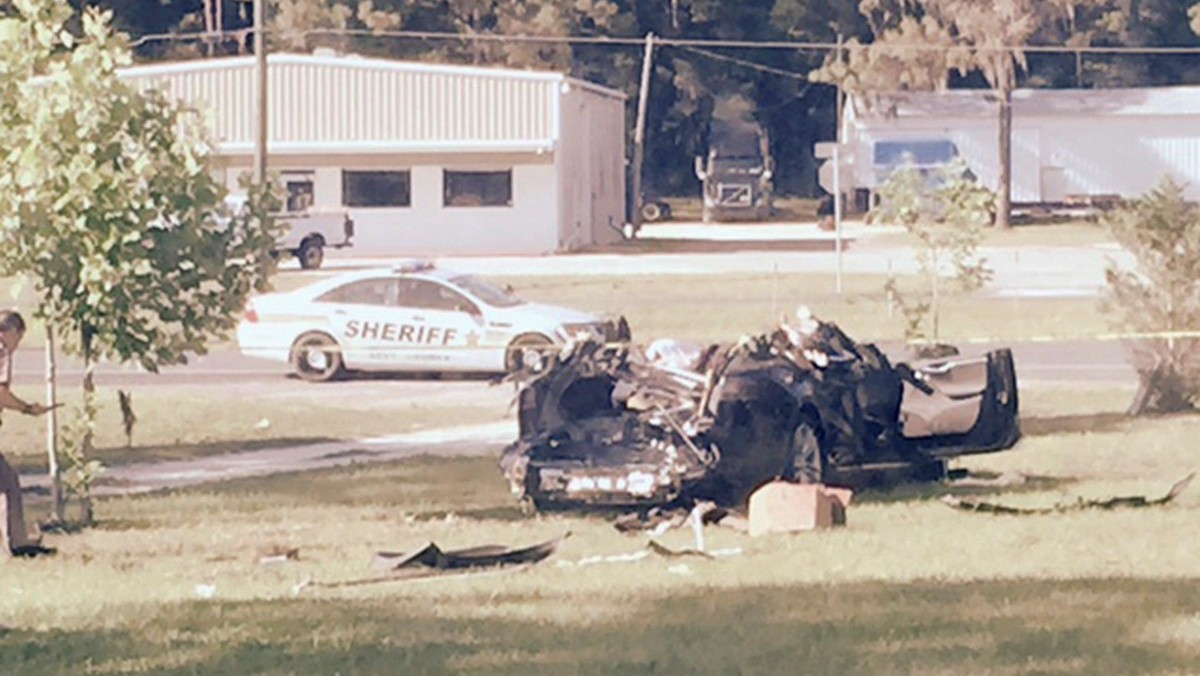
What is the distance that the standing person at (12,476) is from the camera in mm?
12828

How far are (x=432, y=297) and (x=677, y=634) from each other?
19489 mm

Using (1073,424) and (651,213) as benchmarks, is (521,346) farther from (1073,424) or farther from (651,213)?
(651,213)

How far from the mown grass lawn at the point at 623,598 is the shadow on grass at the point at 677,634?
2cm

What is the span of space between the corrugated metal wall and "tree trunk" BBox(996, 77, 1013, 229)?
1795 cm

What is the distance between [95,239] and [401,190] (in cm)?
4364

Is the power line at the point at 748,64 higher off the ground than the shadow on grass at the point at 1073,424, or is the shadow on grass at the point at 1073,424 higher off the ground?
the power line at the point at 748,64

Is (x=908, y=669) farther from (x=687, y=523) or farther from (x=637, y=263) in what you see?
(x=637, y=263)

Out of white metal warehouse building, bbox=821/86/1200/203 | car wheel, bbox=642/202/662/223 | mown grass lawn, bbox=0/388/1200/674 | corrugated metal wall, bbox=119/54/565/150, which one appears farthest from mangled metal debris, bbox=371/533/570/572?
car wheel, bbox=642/202/662/223


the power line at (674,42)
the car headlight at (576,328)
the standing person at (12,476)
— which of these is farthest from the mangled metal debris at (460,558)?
the power line at (674,42)

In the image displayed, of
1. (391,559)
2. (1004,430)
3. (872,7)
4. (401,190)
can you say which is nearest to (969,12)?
(872,7)

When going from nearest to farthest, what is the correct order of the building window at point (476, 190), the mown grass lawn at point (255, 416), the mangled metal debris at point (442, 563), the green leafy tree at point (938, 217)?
the mangled metal debris at point (442, 563)
the mown grass lawn at point (255, 416)
the green leafy tree at point (938, 217)
the building window at point (476, 190)

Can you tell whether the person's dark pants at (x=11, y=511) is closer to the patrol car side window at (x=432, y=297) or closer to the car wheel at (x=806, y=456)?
the car wheel at (x=806, y=456)

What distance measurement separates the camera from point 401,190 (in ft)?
191

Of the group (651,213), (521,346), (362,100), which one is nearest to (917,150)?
(651,213)
